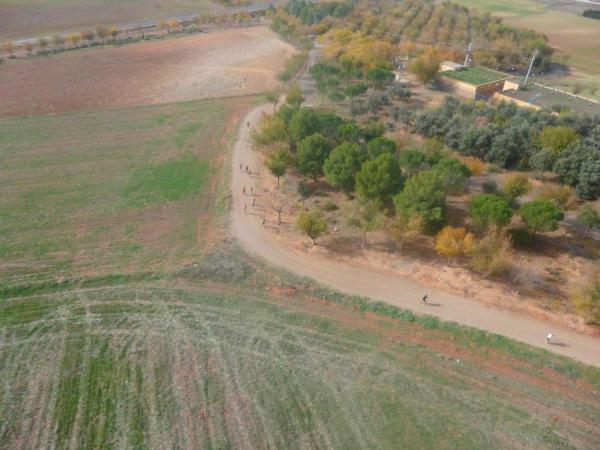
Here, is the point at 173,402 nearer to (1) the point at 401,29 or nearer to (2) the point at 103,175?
(2) the point at 103,175

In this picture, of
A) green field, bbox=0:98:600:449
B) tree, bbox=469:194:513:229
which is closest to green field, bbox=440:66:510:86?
tree, bbox=469:194:513:229

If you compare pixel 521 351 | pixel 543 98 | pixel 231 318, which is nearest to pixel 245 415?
pixel 231 318

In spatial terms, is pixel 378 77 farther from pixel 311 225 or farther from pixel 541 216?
pixel 311 225

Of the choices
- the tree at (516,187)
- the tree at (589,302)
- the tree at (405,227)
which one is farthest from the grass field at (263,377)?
the tree at (516,187)

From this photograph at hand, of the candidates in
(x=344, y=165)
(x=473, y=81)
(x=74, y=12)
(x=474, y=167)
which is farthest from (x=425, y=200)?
(x=74, y=12)

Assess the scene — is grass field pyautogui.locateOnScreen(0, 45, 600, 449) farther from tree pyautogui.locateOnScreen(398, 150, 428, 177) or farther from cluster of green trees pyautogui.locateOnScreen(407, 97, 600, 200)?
cluster of green trees pyautogui.locateOnScreen(407, 97, 600, 200)
